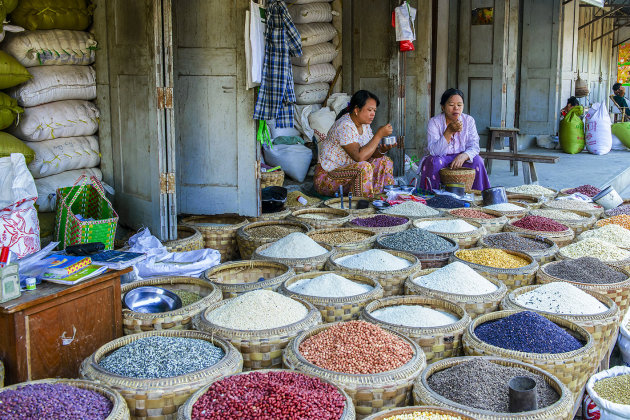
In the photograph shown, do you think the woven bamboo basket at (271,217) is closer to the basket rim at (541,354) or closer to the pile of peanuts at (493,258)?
the pile of peanuts at (493,258)

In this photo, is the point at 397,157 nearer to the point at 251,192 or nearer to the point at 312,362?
the point at 251,192

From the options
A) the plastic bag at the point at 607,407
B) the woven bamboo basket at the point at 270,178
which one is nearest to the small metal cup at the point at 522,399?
the plastic bag at the point at 607,407


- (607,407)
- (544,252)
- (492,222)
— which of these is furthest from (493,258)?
(607,407)

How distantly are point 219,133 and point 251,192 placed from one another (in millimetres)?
415

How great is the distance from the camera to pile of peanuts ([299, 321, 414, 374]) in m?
1.94

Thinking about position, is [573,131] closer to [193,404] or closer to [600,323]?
[600,323]

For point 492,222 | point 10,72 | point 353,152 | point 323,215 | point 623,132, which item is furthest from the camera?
point 623,132

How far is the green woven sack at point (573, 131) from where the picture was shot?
937 centimetres

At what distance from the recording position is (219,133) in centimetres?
387

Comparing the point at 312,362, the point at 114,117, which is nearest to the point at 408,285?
the point at 312,362

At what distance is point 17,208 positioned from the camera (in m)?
2.97

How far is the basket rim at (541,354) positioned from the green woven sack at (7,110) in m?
2.52

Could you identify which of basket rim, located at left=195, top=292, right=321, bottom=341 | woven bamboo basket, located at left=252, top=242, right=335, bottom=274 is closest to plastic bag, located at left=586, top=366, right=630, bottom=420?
basket rim, located at left=195, top=292, right=321, bottom=341

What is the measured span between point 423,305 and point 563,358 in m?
0.61
